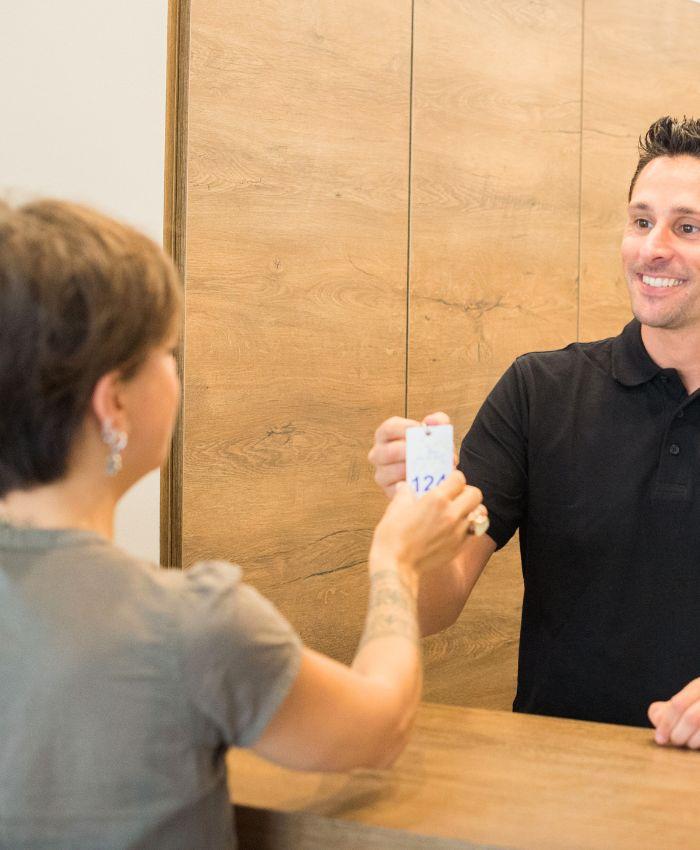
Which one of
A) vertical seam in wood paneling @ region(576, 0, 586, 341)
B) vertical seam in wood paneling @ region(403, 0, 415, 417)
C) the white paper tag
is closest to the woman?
the white paper tag

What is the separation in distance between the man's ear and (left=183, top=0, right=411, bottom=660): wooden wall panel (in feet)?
4.95

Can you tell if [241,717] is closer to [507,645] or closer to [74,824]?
[74,824]

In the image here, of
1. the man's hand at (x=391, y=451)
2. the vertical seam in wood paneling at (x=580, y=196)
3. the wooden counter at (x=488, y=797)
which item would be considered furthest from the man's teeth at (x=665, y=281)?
the vertical seam in wood paneling at (x=580, y=196)

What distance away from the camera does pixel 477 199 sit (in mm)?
3000

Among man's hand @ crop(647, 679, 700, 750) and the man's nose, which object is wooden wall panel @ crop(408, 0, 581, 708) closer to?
the man's nose

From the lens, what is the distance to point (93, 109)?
2.29 metres

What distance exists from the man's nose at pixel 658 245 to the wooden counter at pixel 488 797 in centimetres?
92

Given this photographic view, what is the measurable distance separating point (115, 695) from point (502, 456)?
44.4 inches

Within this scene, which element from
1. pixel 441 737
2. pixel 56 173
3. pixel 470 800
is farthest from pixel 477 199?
pixel 470 800

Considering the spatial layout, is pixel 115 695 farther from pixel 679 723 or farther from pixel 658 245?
pixel 658 245

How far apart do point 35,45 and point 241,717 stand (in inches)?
67.6

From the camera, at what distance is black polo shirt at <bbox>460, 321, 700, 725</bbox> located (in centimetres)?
176

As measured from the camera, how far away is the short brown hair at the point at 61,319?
879mm

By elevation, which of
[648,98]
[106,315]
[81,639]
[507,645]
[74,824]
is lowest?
[507,645]
